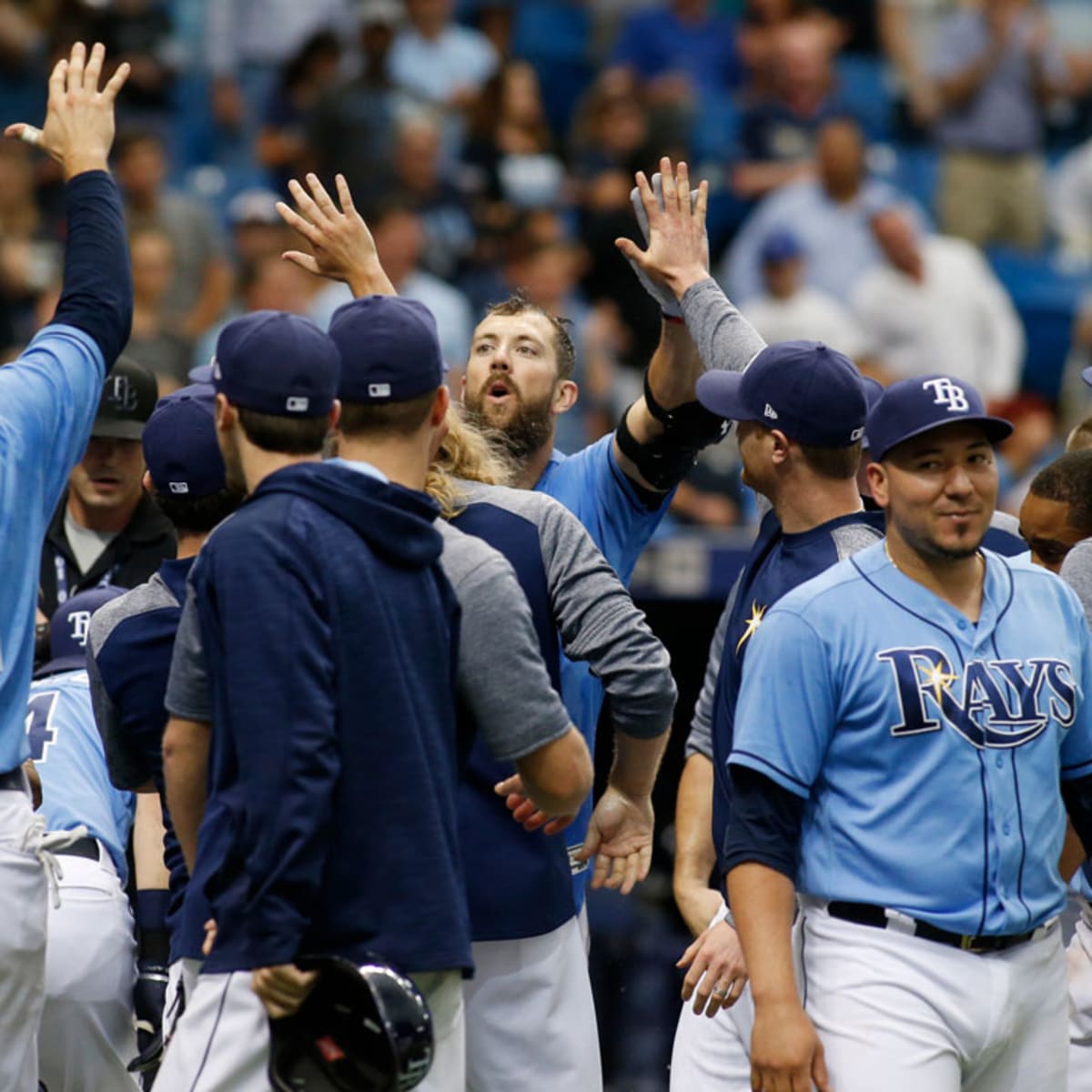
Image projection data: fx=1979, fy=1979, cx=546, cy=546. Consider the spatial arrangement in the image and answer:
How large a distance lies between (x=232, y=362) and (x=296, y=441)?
0.16m

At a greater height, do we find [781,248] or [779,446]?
[781,248]

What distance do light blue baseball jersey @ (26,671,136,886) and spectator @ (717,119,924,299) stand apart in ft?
22.6

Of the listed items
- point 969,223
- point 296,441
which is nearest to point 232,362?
point 296,441

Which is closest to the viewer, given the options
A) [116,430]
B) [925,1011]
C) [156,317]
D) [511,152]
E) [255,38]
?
[925,1011]

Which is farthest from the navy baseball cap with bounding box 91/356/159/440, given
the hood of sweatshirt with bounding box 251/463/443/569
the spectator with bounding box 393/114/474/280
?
the spectator with bounding box 393/114/474/280

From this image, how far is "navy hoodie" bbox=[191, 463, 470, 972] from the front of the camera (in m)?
2.91

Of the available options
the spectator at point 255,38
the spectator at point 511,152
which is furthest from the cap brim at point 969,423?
the spectator at point 255,38

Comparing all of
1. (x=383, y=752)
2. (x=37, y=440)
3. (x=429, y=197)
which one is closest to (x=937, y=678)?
(x=383, y=752)

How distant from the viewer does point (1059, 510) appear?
15.1 feet

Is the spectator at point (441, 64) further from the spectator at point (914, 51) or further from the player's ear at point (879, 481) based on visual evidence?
the player's ear at point (879, 481)

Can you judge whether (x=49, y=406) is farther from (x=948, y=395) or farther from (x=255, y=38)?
(x=255, y=38)

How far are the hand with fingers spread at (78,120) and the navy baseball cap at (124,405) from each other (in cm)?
124

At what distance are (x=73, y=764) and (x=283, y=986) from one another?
1886mm

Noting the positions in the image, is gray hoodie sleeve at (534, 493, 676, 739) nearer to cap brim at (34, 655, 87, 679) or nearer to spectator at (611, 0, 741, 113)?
cap brim at (34, 655, 87, 679)
